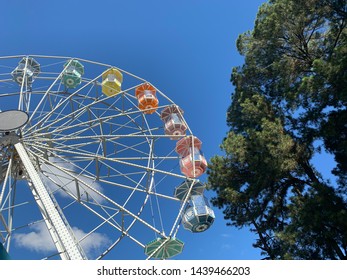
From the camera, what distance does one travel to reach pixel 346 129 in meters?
11.5

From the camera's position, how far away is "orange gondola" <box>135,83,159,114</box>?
58.1 ft

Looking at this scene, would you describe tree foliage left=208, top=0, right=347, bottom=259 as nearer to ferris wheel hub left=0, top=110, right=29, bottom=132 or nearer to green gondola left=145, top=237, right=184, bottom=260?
green gondola left=145, top=237, right=184, bottom=260

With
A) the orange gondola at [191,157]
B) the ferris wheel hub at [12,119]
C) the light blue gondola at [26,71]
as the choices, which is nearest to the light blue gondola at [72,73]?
the light blue gondola at [26,71]

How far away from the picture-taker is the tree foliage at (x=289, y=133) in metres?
10.7

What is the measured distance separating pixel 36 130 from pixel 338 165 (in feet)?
36.2

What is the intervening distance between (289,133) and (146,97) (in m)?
7.34

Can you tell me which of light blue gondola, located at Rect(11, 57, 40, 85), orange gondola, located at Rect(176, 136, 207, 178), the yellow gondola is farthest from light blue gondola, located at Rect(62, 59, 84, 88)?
orange gondola, located at Rect(176, 136, 207, 178)

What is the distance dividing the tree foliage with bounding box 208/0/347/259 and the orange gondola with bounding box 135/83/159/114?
12.5 ft

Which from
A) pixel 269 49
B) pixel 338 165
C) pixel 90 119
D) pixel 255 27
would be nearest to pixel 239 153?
pixel 338 165

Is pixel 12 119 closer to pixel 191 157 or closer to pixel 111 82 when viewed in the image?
pixel 111 82

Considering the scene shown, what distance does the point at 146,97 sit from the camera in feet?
58.2
